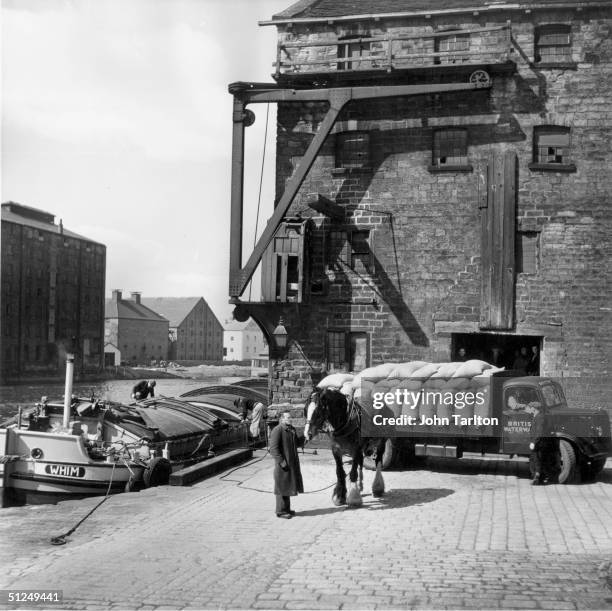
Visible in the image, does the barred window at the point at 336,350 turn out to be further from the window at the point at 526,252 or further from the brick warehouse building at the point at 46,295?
the brick warehouse building at the point at 46,295

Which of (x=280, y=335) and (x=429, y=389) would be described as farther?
(x=280, y=335)

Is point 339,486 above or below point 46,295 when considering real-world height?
below

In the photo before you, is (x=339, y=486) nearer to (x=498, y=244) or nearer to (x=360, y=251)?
(x=360, y=251)

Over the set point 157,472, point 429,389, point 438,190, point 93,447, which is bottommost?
point 157,472

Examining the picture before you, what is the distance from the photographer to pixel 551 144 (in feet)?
65.8

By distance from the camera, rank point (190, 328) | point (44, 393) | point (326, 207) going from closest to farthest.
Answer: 1. point (326, 207)
2. point (44, 393)
3. point (190, 328)

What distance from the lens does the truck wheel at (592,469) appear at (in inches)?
543

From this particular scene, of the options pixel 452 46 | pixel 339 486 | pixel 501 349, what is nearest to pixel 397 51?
pixel 452 46

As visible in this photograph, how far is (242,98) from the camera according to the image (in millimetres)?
21125

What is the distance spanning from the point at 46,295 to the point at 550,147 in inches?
2618

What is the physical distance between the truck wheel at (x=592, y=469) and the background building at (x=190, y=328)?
109m

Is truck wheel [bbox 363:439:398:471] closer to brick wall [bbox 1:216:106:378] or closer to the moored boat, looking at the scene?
the moored boat

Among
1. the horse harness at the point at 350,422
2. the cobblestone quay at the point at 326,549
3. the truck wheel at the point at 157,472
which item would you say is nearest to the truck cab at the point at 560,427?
the cobblestone quay at the point at 326,549

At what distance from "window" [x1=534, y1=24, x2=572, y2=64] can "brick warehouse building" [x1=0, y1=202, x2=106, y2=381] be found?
54804mm
